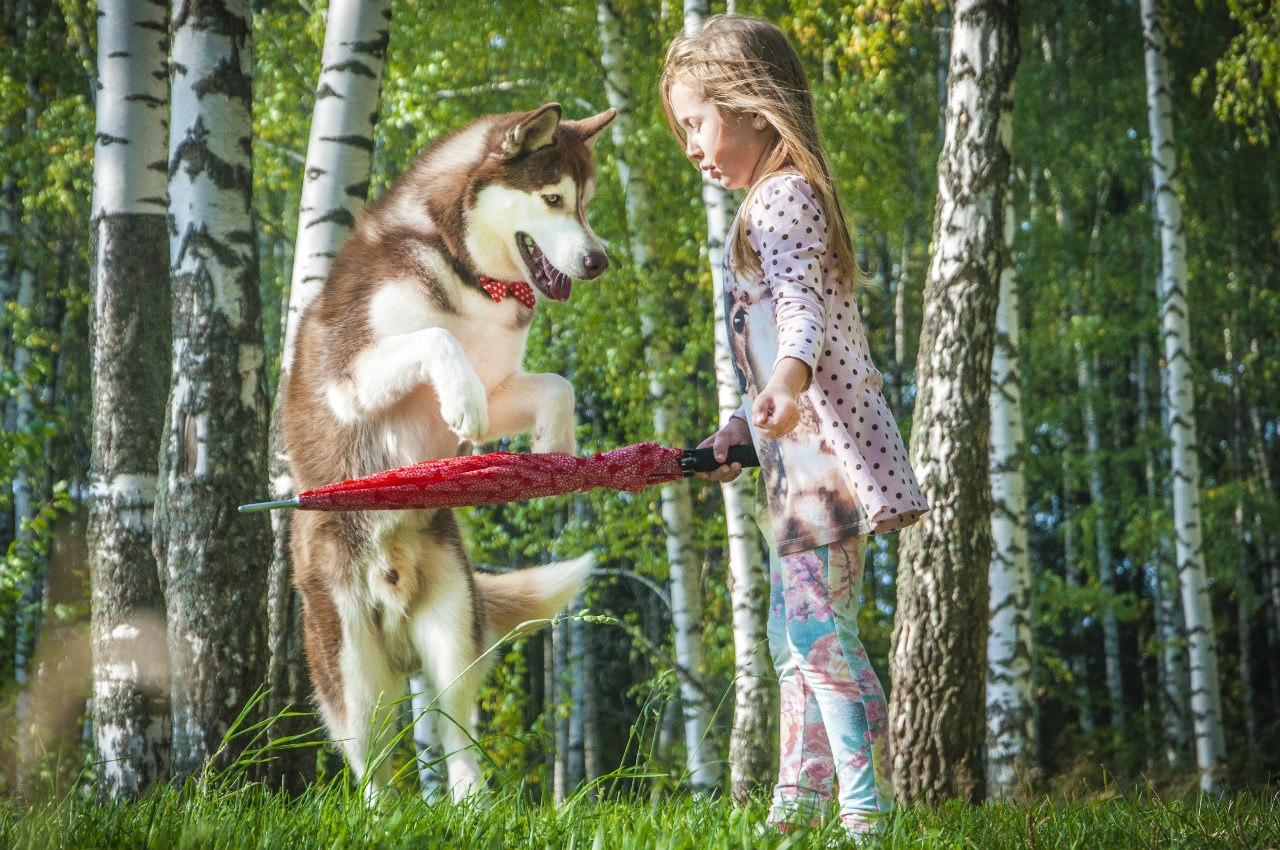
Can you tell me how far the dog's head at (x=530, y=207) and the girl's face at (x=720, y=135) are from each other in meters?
0.29

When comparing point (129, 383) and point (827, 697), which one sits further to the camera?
point (129, 383)

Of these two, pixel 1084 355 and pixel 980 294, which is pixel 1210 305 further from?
pixel 980 294

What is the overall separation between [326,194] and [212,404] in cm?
82

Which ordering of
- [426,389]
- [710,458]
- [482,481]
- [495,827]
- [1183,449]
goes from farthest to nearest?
[1183,449] < [426,389] < [710,458] < [482,481] < [495,827]

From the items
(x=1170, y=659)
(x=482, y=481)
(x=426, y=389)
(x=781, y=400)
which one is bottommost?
(x=1170, y=659)

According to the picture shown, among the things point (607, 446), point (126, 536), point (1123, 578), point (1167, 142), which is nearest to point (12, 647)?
point (607, 446)

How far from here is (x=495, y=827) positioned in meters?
1.99

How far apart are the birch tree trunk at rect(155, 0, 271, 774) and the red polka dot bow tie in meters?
0.93

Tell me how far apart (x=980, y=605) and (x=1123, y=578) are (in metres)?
17.8

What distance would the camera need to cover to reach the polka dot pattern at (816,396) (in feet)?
7.34

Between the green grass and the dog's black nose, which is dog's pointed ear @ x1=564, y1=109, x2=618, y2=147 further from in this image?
the green grass

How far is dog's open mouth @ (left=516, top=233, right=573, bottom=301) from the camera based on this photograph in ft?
7.94

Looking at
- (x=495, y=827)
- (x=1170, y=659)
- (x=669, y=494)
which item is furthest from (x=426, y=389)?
(x=1170, y=659)

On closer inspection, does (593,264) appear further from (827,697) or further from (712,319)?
(712,319)
